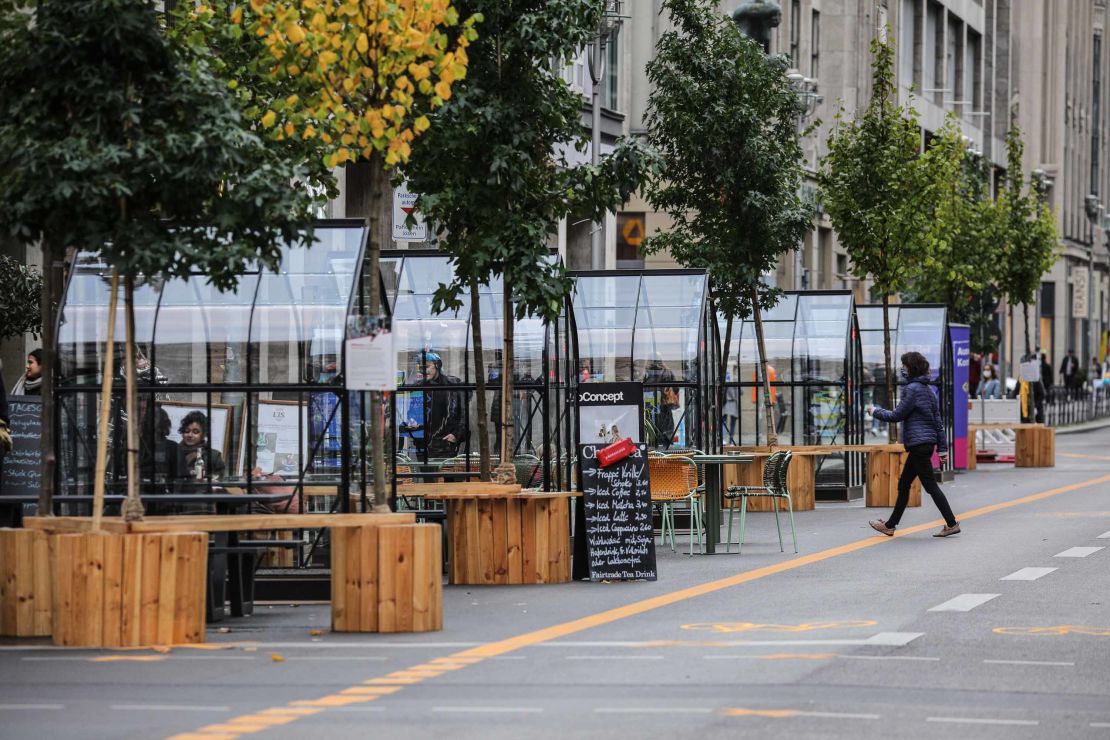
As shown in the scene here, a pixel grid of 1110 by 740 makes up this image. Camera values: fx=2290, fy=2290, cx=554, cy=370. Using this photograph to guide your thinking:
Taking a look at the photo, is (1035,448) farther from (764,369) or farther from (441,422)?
(441,422)

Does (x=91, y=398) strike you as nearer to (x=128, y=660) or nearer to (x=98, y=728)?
(x=128, y=660)

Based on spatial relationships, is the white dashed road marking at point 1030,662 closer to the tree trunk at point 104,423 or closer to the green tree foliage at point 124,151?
the green tree foliage at point 124,151

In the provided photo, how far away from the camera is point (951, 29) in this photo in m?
75.4

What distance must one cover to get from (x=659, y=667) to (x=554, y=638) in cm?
161

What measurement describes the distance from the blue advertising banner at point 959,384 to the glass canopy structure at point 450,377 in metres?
12.4

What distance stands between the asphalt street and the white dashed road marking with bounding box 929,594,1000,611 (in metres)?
0.03

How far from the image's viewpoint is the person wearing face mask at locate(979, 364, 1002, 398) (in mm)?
61969

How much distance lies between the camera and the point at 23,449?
19.8m

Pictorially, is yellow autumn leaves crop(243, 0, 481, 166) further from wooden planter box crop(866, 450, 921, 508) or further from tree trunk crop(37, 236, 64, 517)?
wooden planter box crop(866, 450, 921, 508)

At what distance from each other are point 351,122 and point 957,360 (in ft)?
70.8

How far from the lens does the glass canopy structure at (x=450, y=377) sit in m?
23.0

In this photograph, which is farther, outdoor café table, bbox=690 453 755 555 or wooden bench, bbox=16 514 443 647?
outdoor café table, bbox=690 453 755 555

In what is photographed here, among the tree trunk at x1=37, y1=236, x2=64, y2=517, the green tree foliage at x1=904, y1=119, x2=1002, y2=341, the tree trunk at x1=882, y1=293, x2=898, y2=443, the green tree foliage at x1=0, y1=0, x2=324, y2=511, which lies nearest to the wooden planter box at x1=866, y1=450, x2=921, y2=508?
the tree trunk at x1=882, y1=293, x2=898, y2=443

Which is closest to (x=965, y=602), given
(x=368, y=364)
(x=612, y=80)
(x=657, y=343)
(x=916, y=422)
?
(x=368, y=364)
